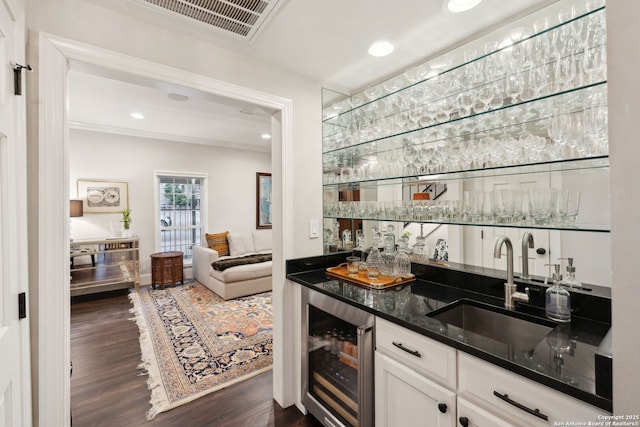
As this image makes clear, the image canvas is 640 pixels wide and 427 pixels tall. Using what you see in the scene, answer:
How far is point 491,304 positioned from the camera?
1.47 metres

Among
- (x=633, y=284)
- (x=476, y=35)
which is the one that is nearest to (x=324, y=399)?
(x=633, y=284)

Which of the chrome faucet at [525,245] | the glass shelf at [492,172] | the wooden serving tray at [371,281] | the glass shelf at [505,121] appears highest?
the glass shelf at [505,121]

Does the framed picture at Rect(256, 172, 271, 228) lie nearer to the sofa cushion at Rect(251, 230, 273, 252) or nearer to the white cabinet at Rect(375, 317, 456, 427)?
the sofa cushion at Rect(251, 230, 273, 252)

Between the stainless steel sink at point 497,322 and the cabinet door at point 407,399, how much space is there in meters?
0.28

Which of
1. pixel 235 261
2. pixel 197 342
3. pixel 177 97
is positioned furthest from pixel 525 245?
pixel 235 261

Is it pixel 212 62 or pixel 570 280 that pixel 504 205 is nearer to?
pixel 570 280

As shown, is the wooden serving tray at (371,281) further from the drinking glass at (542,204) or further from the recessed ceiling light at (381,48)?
the recessed ceiling light at (381,48)

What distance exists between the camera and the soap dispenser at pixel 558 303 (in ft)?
4.15

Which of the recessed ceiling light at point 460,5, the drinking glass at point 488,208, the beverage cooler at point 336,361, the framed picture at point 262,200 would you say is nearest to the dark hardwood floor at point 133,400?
the beverage cooler at point 336,361

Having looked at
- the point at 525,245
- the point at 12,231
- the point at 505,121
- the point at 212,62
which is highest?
the point at 212,62

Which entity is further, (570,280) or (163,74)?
(163,74)

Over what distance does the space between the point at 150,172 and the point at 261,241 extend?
2370 millimetres

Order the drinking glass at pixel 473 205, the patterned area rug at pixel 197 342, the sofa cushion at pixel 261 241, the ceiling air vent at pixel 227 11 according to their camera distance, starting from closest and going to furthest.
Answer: the ceiling air vent at pixel 227 11 < the drinking glass at pixel 473 205 < the patterned area rug at pixel 197 342 < the sofa cushion at pixel 261 241

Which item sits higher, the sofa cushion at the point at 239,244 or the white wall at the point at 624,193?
the white wall at the point at 624,193
